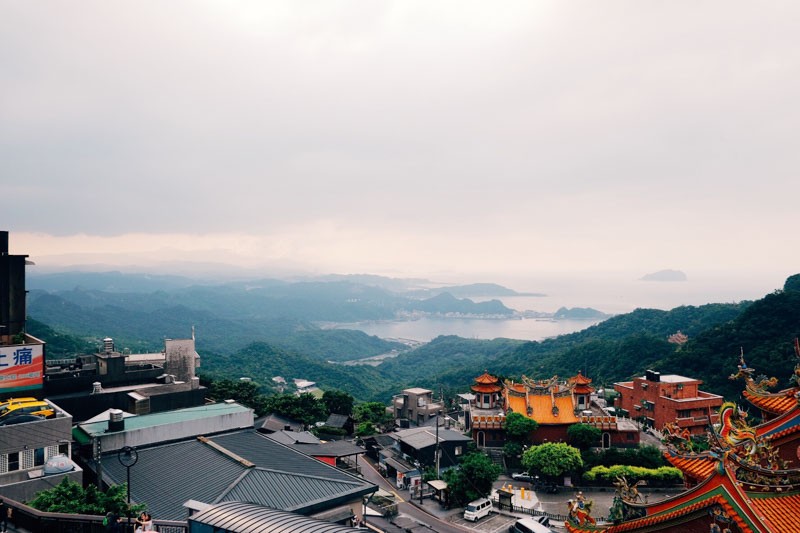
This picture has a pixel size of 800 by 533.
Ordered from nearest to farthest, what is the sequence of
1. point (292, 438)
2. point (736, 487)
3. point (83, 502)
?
point (736, 487), point (83, 502), point (292, 438)

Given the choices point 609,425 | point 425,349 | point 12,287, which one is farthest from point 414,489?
point 425,349

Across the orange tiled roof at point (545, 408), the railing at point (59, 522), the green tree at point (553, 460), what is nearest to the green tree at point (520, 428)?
the orange tiled roof at point (545, 408)

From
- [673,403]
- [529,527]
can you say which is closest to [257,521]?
[529,527]

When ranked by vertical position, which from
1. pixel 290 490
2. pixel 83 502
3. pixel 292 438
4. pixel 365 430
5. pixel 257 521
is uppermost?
pixel 257 521

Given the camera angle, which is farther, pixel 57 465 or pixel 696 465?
pixel 57 465

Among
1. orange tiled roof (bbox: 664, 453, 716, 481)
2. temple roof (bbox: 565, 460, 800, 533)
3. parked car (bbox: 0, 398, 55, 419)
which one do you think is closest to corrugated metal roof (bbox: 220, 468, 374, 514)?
parked car (bbox: 0, 398, 55, 419)

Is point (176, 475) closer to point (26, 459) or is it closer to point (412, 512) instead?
point (26, 459)
